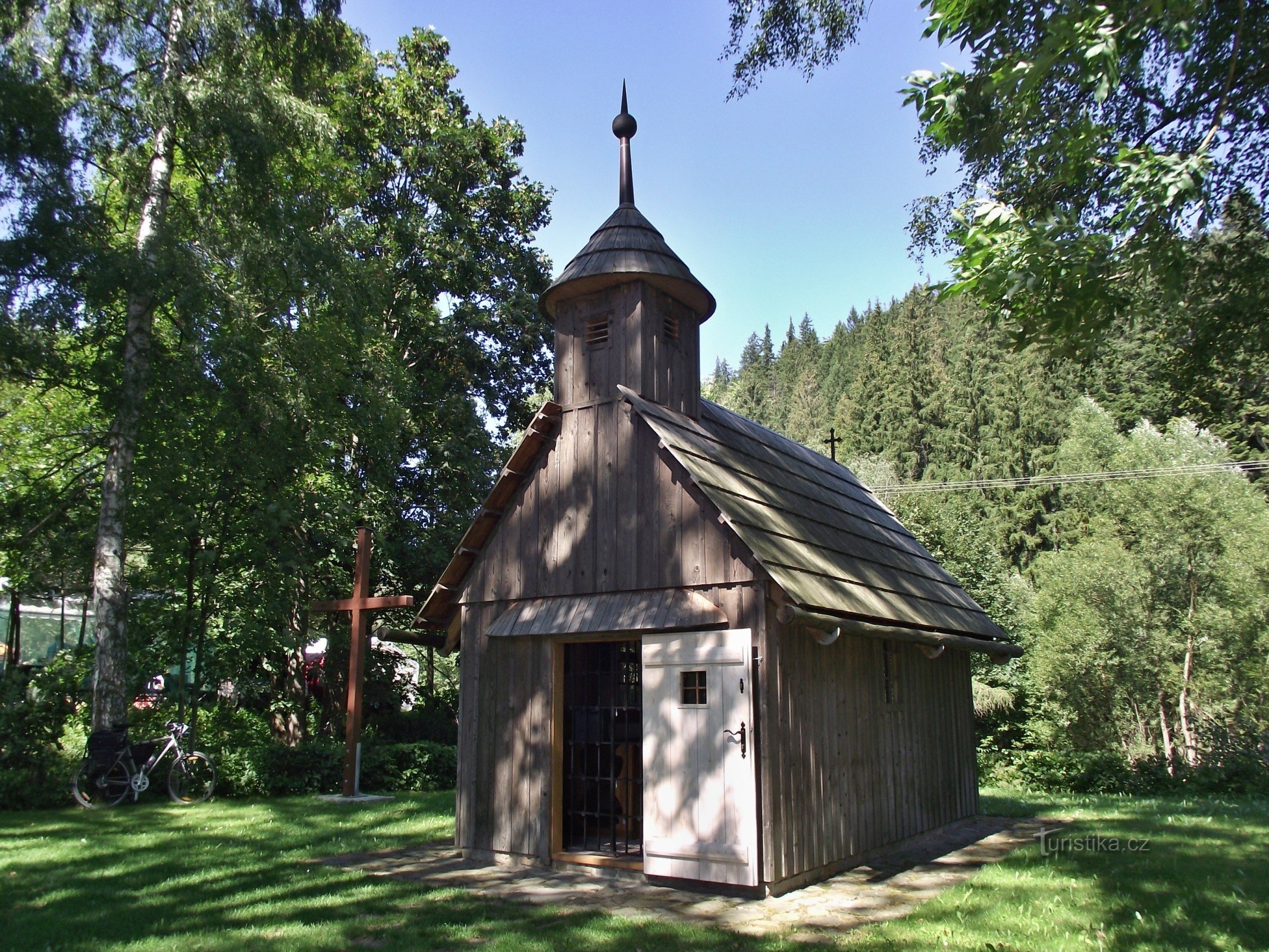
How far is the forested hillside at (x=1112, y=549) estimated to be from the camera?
17.1 meters

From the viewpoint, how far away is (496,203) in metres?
24.0

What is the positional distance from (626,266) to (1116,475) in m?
26.7

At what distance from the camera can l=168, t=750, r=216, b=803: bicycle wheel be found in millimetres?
13523

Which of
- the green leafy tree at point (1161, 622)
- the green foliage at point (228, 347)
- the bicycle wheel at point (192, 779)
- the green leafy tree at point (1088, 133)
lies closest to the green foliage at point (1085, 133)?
the green leafy tree at point (1088, 133)

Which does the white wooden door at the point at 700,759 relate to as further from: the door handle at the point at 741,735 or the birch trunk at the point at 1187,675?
the birch trunk at the point at 1187,675

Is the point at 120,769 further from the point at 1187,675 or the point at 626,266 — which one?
the point at 1187,675

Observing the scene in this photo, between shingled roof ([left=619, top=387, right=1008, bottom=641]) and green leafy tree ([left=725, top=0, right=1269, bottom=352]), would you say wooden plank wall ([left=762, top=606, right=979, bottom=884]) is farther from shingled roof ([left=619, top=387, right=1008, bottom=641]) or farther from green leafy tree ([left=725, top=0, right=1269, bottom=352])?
green leafy tree ([left=725, top=0, right=1269, bottom=352])

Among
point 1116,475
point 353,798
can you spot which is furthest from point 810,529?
point 1116,475

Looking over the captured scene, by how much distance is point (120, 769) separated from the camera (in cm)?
1285

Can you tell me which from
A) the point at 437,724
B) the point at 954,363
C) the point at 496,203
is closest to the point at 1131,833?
the point at 437,724

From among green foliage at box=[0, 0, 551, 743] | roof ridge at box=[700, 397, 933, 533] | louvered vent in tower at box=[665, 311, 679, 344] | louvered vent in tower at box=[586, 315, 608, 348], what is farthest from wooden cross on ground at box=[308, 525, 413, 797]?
louvered vent in tower at box=[665, 311, 679, 344]

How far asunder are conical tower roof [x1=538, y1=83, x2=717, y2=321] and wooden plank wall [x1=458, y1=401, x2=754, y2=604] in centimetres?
155

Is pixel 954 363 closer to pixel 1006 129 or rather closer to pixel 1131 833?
pixel 1131 833

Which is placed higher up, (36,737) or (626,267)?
(626,267)
